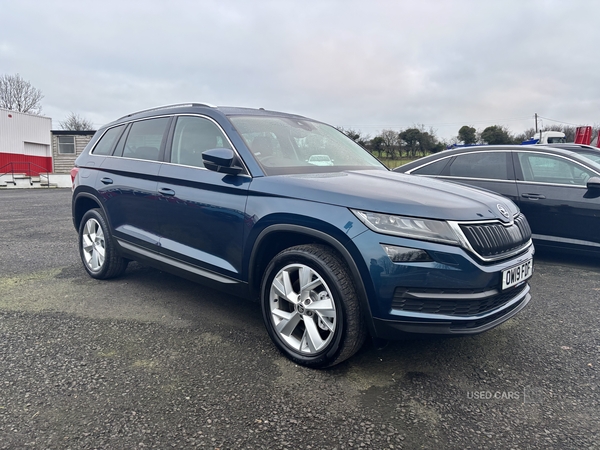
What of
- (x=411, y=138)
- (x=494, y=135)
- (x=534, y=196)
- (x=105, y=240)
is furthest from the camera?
(x=494, y=135)

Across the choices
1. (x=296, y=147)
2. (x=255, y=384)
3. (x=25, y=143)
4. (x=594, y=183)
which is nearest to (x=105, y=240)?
(x=296, y=147)

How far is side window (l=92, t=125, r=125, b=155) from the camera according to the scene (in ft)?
15.7

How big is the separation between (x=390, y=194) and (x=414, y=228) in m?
0.29

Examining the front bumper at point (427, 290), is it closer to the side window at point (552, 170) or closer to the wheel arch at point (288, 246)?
the wheel arch at point (288, 246)

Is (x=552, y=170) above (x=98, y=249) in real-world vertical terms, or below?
above

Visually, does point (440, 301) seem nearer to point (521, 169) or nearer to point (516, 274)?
point (516, 274)

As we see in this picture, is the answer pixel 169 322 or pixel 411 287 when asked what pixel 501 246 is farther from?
pixel 169 322

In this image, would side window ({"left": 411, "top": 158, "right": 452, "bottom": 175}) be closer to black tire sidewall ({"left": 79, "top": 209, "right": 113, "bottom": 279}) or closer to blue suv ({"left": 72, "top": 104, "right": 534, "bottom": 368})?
blue suv ({"left": 72, "top": 104, "right": 534, "bottom": 368})

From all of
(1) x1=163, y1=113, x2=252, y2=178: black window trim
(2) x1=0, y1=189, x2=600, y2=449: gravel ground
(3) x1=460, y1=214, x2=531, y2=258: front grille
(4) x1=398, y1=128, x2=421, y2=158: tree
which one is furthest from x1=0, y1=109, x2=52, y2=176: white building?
(3) x1=460, y1=214, x2=531, y2=258: front grille

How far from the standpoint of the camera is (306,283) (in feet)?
9.39

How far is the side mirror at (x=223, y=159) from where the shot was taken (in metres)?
3.17

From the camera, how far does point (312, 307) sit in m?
2.83

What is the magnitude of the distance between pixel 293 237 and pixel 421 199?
866 millimetres

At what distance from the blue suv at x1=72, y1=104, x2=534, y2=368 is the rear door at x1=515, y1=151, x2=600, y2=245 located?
105 inches
